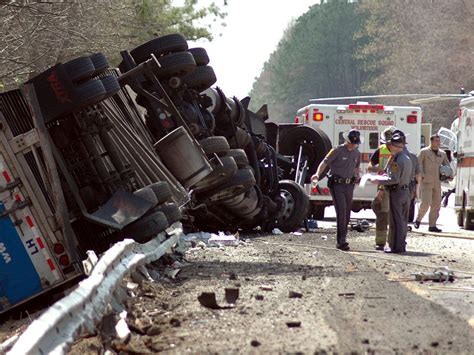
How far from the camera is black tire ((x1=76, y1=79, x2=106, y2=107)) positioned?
35.5 ft

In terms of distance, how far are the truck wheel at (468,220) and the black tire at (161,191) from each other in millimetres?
10950

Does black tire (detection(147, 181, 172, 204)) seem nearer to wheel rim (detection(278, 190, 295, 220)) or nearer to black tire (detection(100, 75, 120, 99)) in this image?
black tire (detection(100, 75, 120, 99))

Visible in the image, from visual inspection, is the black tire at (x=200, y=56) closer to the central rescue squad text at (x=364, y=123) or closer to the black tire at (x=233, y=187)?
the black tire at (x=233, y=187)

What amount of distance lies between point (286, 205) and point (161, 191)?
7.73 m

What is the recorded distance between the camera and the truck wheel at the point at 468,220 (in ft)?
69.6

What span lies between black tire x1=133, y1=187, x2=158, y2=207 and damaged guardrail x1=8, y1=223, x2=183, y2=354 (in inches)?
54.5

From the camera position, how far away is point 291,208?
19.0 meters

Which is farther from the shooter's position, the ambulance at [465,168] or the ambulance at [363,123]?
the ambulance at [363,123]

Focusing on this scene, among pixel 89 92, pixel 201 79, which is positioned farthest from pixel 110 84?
pixel 201 79

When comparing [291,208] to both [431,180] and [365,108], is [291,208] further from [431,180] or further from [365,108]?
[365,108]

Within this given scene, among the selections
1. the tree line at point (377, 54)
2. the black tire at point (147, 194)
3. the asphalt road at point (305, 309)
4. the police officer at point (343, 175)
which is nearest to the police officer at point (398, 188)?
the police officer at point (343, 175)

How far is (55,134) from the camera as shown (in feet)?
36.1

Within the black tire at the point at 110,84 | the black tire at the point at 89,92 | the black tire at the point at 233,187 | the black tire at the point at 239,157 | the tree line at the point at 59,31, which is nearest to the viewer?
the black tire at the point at 89,92

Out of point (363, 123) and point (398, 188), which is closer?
point (398, 188)
